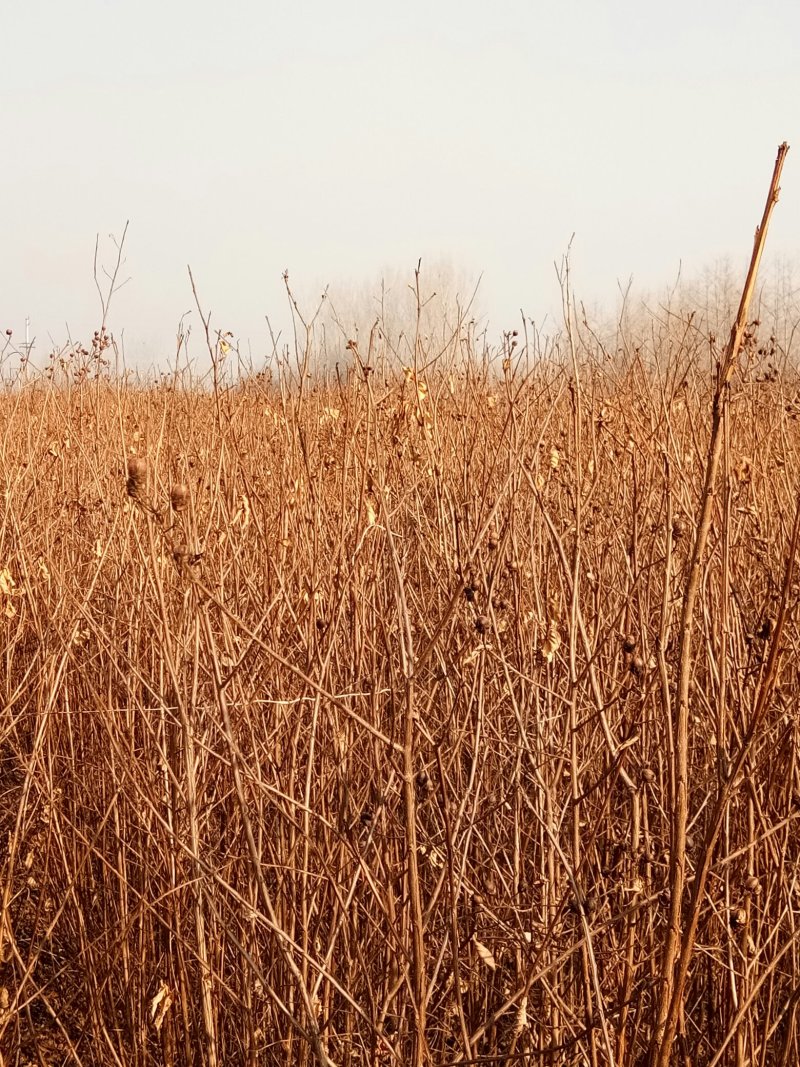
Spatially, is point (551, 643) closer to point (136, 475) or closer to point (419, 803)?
point (419, 803)

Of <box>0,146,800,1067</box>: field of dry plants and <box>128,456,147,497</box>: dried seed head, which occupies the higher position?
<box>128,456,147,497</box>: dried seed head

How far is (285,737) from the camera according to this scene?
2027 mm

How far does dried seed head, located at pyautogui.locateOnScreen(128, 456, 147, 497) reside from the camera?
0.94m

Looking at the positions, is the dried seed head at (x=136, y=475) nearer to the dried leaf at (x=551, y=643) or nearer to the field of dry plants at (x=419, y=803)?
the field of dry plants at (x=419, y=803)

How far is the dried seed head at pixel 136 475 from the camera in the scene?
942 mm

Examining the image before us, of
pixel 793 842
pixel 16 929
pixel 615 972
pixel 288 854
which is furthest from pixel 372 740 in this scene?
pixel 16 929

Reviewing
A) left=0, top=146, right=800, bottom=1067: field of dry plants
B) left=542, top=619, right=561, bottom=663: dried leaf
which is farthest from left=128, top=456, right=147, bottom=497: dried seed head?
left=542, top=619, right=561, bottom=663: dried leaf

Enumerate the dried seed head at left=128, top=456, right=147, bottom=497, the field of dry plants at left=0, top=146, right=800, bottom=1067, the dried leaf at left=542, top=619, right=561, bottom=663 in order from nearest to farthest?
the dried seed head at left=128, top=456, right=147, bottom=497 < the field of dry plants at left=0, top=146, right=800, bottom=1067 < the dried leaf at left=542, top=619, right=561, bottom=663

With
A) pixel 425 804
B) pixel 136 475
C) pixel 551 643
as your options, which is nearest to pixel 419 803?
pixel 425 804

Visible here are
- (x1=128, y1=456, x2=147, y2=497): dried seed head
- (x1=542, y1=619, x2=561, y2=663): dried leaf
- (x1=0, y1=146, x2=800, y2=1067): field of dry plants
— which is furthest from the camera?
(x1=542, y1=619, x2=561, y2=663): dried leaf

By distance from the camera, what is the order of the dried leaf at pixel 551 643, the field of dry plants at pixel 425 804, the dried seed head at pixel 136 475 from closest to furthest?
the dried seed head at pixel 136 475
the field of dry plants at pixel 425 804
the dried leaf at pixel 551 643

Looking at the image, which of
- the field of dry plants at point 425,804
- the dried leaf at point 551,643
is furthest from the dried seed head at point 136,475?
the dried leaf at point 551,643

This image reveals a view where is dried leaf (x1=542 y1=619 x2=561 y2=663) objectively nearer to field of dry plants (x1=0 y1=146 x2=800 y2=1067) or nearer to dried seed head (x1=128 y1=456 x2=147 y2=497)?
field of dry plants (x1=0 y1=146 x2=800 y2=1067)

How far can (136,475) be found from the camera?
949 millimetres
